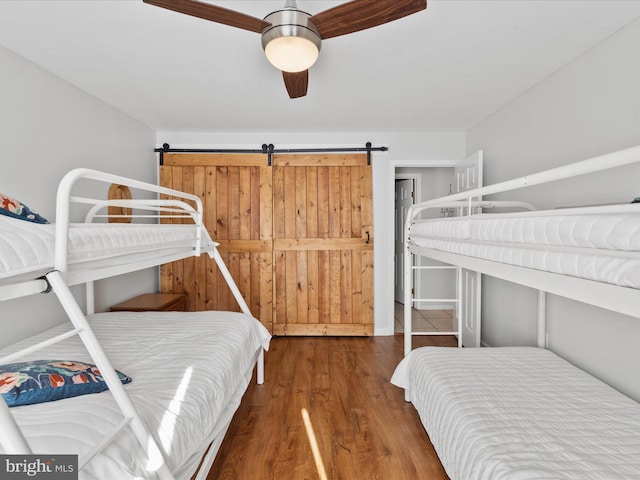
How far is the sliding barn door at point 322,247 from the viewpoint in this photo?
3631mm

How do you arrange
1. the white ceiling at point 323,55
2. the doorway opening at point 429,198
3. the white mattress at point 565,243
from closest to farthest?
1. the white mattress at point 565,243
2. the white ceiling at point 323,55
3. the doorway opening at point 429,198

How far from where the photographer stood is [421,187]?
480 centimetres

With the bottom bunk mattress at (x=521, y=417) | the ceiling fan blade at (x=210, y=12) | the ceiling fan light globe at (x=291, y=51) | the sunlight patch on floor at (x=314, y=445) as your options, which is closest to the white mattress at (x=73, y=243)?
the ceiling fan blade at (x=210, y=12)

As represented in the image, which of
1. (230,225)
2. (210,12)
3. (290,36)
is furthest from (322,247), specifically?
(210,12)

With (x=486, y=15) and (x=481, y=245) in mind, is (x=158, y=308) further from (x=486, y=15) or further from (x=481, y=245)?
(x=486, y=15)

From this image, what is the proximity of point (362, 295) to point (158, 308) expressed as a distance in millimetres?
2113

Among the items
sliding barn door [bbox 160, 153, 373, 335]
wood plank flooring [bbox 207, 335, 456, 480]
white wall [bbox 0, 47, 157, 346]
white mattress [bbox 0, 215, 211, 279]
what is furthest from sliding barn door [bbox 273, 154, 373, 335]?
white mattress [bbox 0, 215, 211, 279]

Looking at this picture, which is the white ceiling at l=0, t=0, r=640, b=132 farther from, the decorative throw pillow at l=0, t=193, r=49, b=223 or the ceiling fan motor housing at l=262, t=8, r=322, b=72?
the decorative throw pillow at l=0, t=193, r=49, b=223

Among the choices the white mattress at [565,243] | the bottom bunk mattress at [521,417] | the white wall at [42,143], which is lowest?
the bottom bunk mattress at [521,417]

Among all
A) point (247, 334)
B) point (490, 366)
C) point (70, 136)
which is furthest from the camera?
point (70, 136)

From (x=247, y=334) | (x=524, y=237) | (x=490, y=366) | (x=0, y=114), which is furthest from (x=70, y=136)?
(x=490, y=366)

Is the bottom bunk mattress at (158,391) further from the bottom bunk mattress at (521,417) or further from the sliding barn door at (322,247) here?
the sliding barn door at (322,247)

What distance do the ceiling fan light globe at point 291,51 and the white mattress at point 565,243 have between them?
43.7 inches

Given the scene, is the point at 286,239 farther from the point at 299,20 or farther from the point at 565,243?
the point at 565,243
